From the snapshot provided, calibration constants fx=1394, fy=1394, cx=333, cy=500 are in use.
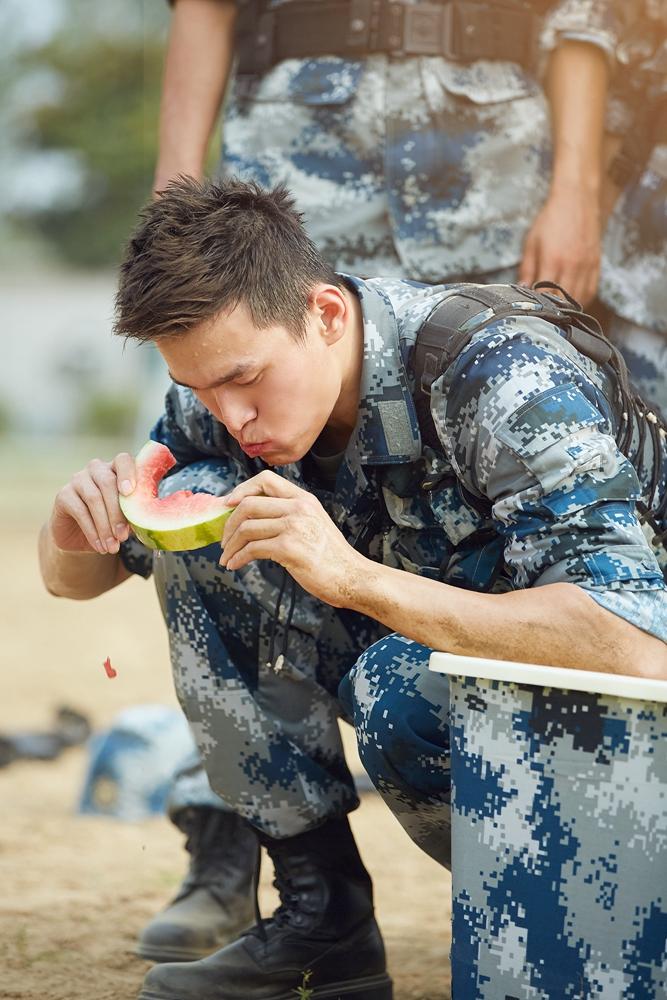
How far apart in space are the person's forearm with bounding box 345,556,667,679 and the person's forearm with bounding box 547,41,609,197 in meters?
1.61

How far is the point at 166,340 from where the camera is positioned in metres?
2.81

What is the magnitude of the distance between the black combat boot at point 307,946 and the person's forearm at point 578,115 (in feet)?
5.91

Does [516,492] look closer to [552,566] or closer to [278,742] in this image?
[552,566]

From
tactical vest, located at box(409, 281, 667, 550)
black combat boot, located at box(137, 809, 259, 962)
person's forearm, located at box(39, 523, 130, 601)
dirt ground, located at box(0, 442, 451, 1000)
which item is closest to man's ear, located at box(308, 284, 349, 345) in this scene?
tactical vest, located at box(409, 281, 667, 550)

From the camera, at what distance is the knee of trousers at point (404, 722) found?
2736 mm

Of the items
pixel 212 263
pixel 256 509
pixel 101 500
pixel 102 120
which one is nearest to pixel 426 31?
pixel 212 263

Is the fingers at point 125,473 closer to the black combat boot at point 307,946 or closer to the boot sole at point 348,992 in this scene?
the black combat boot at point 307,946

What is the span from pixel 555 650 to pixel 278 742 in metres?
0.92

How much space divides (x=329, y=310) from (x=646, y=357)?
112 cm

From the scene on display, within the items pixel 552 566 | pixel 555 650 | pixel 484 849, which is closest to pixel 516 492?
pixel 552 566

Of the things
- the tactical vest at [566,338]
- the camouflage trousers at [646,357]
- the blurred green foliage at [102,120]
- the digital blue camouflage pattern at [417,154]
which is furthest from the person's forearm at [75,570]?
the blurred green foliage at [102,120]

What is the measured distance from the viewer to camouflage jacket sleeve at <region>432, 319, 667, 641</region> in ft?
8.09

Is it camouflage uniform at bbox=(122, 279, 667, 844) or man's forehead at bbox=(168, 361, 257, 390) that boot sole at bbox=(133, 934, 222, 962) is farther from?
man's forehead at bbox=(168, 361, 257, 390)

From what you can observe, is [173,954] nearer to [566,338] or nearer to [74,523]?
[74,523]
